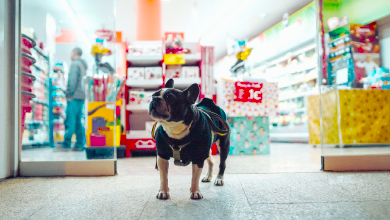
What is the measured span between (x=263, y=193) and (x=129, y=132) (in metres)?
2.90

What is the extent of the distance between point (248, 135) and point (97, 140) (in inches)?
86.3

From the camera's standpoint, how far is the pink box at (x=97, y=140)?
3787 millimetres

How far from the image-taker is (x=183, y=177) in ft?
7.68

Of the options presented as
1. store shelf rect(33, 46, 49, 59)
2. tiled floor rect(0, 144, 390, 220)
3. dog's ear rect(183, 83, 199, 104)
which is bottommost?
tiled floor rect(0, 144, 390, 220)

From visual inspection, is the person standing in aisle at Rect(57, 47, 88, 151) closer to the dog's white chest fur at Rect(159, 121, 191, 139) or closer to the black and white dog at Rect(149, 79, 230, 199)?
the black and white dog at Rect(149, 79, 230, 199)

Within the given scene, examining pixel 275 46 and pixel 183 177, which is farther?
pixel 275 46

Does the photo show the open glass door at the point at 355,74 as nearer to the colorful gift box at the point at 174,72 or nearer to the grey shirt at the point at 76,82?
the colorful gift box at the point at 174,72

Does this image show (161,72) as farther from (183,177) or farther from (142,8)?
(142,8)

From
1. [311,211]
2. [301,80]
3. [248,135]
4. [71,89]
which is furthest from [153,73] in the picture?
[301,80]

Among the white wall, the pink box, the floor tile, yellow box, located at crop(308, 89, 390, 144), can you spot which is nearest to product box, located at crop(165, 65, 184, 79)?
the pink box

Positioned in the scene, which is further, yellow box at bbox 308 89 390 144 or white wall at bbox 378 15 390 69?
yellow box at bbox 308 89 390 144

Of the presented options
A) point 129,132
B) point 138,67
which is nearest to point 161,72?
point 138,67

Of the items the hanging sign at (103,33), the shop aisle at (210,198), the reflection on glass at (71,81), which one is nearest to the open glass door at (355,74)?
the shop aisle at (210,198)

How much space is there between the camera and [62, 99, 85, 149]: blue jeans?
455 cm
